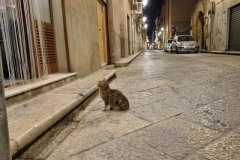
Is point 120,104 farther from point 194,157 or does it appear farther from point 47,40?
point 47,40

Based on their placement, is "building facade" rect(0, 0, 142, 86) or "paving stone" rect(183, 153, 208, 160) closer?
"paving stone" rect(183, 153, 208, 160)

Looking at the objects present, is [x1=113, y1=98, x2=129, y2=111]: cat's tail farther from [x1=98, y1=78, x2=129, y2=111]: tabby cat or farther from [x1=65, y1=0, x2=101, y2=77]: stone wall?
[x1=65, y1=0, x2=101, y2=77]: stone wall

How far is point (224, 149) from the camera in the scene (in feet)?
4.20

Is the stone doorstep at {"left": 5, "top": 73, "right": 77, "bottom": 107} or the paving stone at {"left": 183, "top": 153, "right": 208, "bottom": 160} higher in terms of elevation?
the stone doorstep at {"left": 5, "top": 73, "right": 77, "bottom": 107}

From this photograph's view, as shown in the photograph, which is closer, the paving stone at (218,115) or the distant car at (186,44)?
the paving stone at (218,115)

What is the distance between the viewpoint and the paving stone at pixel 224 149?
1200 millimetres

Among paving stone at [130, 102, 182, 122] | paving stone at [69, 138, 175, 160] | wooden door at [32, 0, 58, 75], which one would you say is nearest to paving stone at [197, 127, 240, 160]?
paving stone at [69, 138, 175, 160]

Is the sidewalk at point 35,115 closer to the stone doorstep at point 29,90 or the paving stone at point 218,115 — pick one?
the stone doorstep at point 29,90

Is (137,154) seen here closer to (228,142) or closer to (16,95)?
(228,142)

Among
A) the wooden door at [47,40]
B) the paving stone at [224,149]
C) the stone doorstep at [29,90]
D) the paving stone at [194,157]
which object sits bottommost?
the paving stone at [194,157]

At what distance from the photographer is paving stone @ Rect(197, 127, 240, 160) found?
3.94 feet

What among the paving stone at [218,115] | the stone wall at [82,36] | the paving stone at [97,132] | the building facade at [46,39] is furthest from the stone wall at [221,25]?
the paving stone at [97,132]

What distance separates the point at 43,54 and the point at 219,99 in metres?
2.87

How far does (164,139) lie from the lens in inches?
57.1
